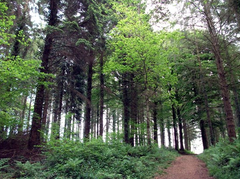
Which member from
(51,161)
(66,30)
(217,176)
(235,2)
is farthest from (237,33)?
(51,161)

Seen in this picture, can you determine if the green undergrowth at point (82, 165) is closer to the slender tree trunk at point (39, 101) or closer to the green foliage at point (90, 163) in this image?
the green foliage at point (90, 163)

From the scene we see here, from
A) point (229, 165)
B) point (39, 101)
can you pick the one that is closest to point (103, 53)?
point (39, 101)

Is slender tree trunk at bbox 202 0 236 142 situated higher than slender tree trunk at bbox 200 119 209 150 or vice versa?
slender tree trunk at bbox 202 0 236 142

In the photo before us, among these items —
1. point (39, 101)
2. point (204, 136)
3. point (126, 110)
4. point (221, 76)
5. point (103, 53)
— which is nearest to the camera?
point (221, 76)

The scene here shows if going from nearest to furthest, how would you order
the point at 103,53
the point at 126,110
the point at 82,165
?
the point at 82,165
the point at 126,110
the point at 103,53

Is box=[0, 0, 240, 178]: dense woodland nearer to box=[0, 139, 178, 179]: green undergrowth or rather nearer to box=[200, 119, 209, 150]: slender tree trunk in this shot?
box=[0, 139, 178, 179]: green undergrowth

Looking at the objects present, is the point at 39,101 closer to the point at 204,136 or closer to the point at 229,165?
the point at 229,165

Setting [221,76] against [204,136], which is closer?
[221,76]

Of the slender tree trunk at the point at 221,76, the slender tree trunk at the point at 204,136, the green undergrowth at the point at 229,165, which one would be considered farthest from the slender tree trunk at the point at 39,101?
the slender tree trunk at the point at 204,136

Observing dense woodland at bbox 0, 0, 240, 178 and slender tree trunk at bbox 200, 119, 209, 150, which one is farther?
slender tree trunk at bbox 200, 119, 209, 150

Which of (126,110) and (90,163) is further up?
(126,110)

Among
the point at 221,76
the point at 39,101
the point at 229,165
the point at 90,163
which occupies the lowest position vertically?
the point at 90,163

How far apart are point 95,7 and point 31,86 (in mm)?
7191

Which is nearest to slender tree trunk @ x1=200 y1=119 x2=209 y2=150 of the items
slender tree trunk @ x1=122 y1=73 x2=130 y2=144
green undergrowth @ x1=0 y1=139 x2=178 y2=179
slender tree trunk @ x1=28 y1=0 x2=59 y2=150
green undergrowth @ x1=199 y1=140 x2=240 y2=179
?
slender tree trunk @ x1=122 y1=73 x2=130 y2=144
